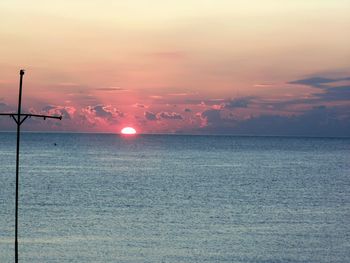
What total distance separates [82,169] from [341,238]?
10490cm

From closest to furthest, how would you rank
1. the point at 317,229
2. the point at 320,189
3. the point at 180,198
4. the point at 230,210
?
the point at 317,229 < the point at 230,210 < the point at 180,198 < the point at 320,189

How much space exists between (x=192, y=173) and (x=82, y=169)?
27453 mm

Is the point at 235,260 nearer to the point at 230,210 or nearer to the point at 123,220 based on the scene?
the point at 123,220

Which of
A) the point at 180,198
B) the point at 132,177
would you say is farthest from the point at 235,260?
the point at 132,177

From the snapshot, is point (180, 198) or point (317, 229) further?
point (180, 198)

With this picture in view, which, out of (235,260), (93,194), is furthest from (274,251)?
(93,194)

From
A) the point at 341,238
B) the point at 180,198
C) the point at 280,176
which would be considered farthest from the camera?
the point at 280,176

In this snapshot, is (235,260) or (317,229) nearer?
(235,260)

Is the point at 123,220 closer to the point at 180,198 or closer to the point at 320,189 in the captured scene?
the point at 180,198

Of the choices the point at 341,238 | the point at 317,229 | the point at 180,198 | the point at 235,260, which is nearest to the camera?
the point at 235,260

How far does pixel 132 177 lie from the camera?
141 metres

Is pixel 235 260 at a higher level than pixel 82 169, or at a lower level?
lower

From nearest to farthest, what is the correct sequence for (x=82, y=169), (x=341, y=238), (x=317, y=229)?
1. (x=341, y=238)
2. (x=317, y=229)
3. (x=82, y=169)

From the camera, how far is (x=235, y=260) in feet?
184
